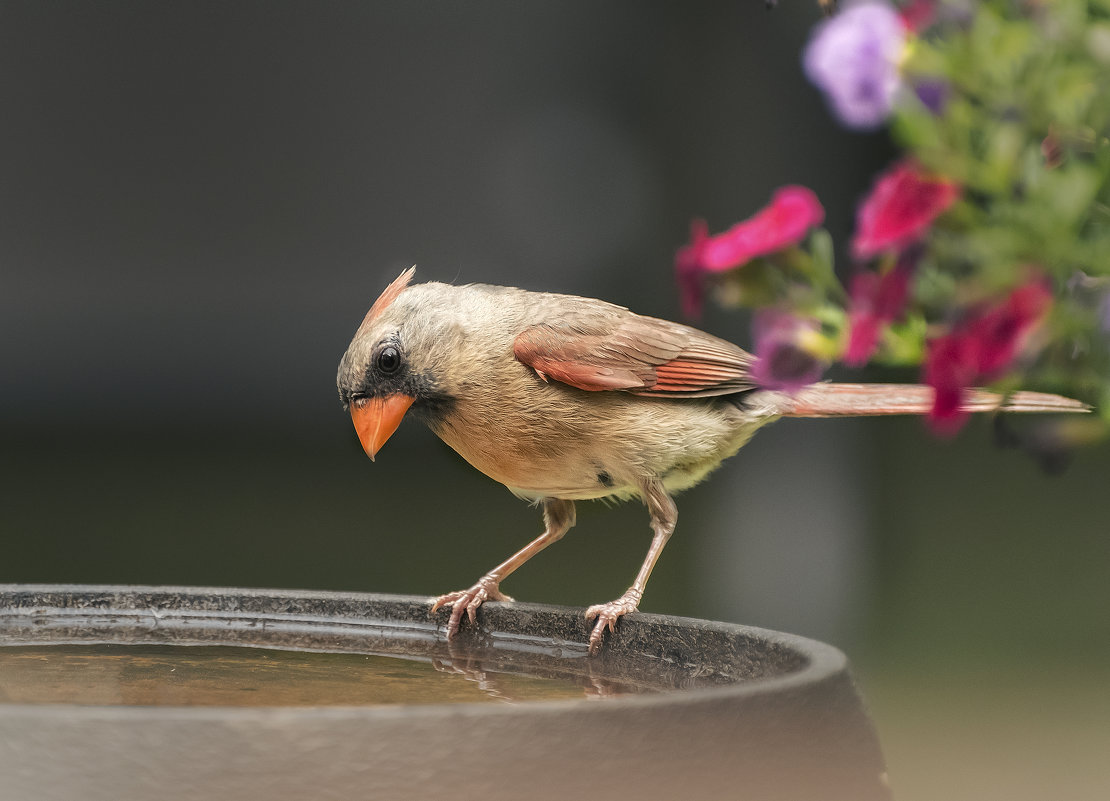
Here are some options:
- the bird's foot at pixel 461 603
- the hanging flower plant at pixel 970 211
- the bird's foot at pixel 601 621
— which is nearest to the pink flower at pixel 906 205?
the hanging flower plant at pixel 970 211

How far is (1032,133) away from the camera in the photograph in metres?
0.59

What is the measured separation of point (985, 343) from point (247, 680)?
32.8 inches

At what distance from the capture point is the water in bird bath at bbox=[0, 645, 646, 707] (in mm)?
1101

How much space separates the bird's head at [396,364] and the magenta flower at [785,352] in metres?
1.23

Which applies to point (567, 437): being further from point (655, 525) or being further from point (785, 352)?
point (785, 352)

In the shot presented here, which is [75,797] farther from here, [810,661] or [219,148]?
[219,148]

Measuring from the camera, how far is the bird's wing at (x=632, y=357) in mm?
1988

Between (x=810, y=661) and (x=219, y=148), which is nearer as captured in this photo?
(x=810, y=661)

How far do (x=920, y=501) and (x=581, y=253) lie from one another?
186cm

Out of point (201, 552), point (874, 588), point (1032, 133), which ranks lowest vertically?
point (201, 552)

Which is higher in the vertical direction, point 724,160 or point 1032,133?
point 724,160

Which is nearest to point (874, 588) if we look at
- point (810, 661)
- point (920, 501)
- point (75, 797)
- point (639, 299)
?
point (920, 501)

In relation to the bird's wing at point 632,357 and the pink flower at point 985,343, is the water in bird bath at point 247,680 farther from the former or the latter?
the bird's wing at point 632,357

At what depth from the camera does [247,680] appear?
1.22 metres
